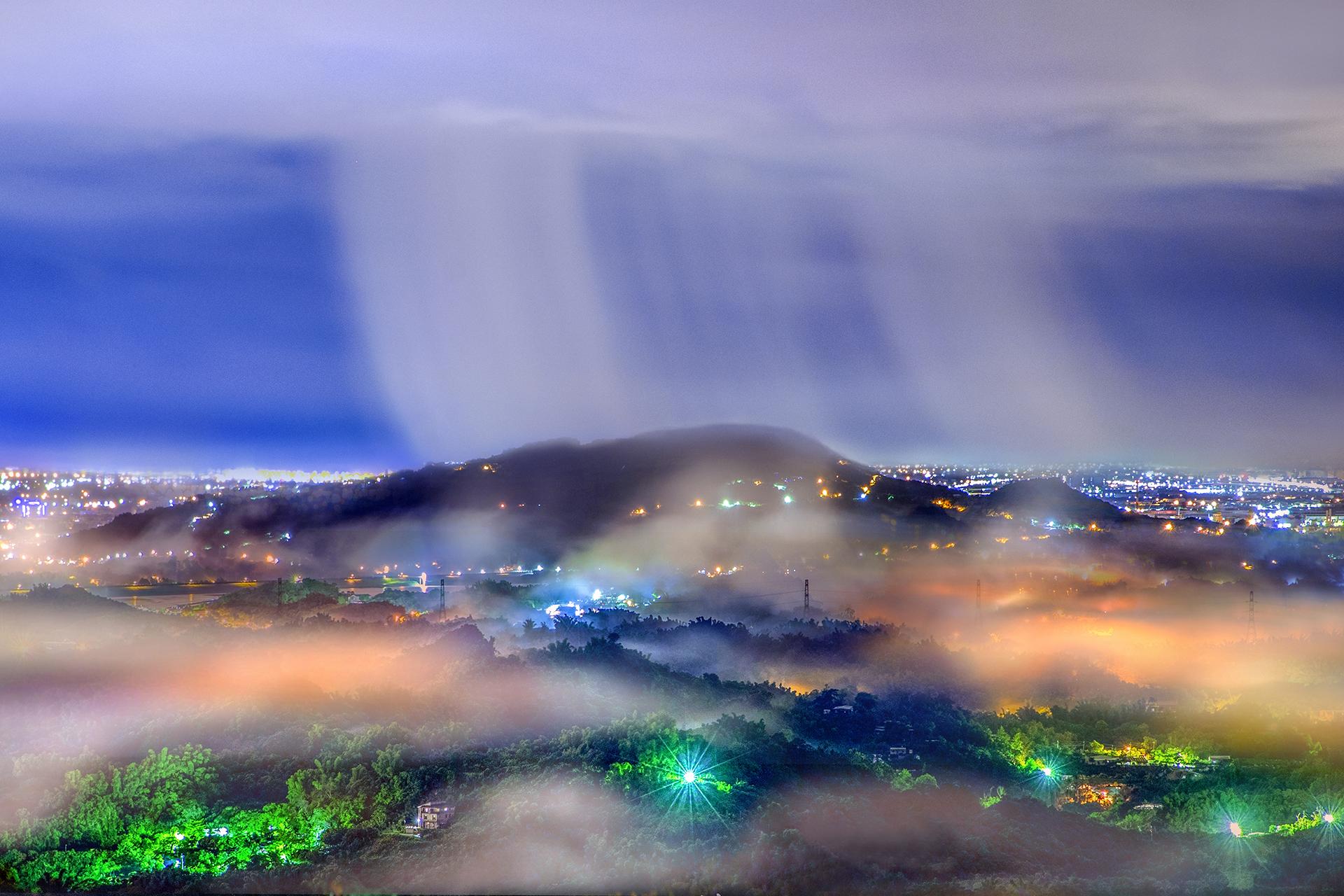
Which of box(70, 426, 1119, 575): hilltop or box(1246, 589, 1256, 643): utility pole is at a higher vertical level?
box(70, 426, 1119, 575): hilltop

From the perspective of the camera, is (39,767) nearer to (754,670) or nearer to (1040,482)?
(754,670)

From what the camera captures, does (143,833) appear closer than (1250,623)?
Yes

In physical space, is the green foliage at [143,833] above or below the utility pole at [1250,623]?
above

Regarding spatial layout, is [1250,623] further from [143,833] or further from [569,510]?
[569,510]

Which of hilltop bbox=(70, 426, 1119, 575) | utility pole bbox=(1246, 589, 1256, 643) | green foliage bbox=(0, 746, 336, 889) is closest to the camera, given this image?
green foliage bbox=(0, 746, 336, 889)

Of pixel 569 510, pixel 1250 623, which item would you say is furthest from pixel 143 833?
pixel 569 510

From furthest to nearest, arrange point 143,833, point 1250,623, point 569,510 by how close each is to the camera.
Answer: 1. point 569,510
2. point 1250,623
3. point 143,833

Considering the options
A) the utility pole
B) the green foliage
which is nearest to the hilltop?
the utility pole

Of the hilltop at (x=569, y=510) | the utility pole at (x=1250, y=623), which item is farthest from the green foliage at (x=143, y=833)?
the hilltop at (x=569, y=510)

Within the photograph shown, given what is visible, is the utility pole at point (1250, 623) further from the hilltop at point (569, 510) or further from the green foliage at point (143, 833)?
the green foliage at point (143, 833)

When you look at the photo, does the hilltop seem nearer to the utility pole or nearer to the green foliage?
the utility pole

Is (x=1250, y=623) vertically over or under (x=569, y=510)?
under

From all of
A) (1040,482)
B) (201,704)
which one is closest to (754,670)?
(201,704)
